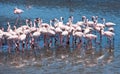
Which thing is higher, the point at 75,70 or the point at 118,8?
the point at 118,8

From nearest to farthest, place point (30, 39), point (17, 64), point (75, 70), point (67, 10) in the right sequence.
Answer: point (75, 70) < point (17, 64) < point (30, 39) < point (67, 10)

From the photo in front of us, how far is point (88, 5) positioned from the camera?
3206 cm

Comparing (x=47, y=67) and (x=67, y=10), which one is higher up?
(x=67, y=10)

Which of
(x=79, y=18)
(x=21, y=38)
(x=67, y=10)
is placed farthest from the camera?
(x=67, y=10)

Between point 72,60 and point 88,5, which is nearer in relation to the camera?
point 72,60

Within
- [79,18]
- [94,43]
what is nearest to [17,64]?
[94,43]

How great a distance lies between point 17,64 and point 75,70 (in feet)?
8.30

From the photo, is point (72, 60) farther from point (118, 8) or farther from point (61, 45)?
point (118, 8)

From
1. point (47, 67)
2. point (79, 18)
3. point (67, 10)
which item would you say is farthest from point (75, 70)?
point (67, 10)

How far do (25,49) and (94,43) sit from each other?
336 centimetres

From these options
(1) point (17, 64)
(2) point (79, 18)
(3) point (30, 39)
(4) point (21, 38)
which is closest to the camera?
(1) point (17, 64)

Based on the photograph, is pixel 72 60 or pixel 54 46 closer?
pixel 72 60

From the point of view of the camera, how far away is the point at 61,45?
64.1 ft

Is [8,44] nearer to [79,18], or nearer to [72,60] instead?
[72,60]
